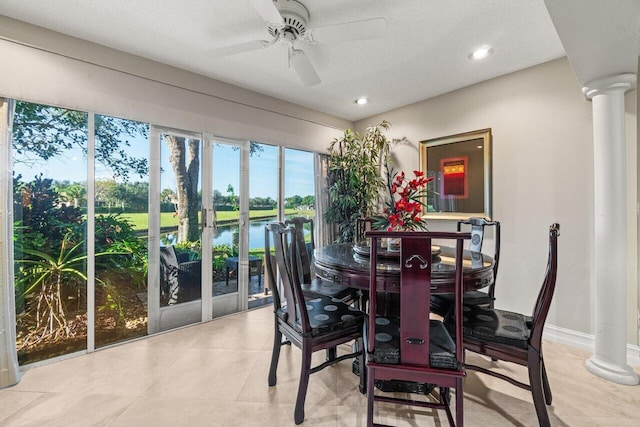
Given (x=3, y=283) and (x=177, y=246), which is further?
(x=177, y=246)

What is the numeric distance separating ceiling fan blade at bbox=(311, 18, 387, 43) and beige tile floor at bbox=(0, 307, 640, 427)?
232 centimetres

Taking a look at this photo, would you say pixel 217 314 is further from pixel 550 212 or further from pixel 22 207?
pixel 550 212

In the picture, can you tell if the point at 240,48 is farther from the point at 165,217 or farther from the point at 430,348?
the point at 430,348

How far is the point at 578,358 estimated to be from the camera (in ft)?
7.62

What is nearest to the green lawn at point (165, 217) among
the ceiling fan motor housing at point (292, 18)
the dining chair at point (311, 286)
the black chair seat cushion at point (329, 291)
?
the dining chair at point (311, 286)

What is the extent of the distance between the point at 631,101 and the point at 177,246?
4161 mm

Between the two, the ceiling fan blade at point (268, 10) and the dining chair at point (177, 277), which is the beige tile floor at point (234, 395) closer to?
the dining chair at point (177, 277)

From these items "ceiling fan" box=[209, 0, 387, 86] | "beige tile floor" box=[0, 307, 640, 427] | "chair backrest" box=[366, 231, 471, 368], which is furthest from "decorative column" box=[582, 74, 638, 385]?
"ceiling fan" box=[209, 0, 387, 86]

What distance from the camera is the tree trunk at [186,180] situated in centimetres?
292

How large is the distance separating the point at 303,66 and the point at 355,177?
195 cm

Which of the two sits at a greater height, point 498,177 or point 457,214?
point 498,177

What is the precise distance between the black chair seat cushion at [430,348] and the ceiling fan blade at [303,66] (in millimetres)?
1927

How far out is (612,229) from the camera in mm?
2057

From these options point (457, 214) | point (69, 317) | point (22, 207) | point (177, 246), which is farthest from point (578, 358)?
point (22, 207)
